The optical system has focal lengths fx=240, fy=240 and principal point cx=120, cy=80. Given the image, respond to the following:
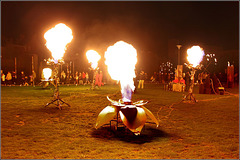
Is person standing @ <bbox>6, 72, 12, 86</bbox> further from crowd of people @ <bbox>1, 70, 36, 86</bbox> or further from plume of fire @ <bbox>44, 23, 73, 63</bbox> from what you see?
plume of fire @ <bbox>44, 23, 73, 63</bbox>

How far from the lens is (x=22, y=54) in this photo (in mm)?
40438

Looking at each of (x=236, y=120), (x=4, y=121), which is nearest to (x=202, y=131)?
(x=236, y=120)

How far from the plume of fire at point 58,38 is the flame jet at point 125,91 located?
4.85 m

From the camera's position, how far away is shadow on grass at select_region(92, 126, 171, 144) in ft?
22.4

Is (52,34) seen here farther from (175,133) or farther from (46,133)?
(175,133)

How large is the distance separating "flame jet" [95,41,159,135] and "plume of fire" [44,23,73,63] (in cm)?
485

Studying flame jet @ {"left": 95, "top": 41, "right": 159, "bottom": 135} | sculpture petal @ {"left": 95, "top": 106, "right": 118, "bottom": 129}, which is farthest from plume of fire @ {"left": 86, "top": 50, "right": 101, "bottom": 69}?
sculpture petal @ {"left": 95, "top": 106, "right": 118, "bottom": 129}

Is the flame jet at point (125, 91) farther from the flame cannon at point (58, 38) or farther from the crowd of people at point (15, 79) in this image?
the crowd of people at point (15, 79)

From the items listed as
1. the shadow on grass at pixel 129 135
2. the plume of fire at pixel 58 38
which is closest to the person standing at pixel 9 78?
the plume of fire at pixel 58 38

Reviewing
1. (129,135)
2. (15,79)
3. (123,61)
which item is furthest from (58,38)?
(15,79)

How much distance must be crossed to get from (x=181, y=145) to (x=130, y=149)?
55.4 inches

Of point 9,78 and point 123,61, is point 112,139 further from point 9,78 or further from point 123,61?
point 9,78

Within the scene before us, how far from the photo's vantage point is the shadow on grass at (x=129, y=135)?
6.82 m

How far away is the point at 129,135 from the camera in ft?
23.9
